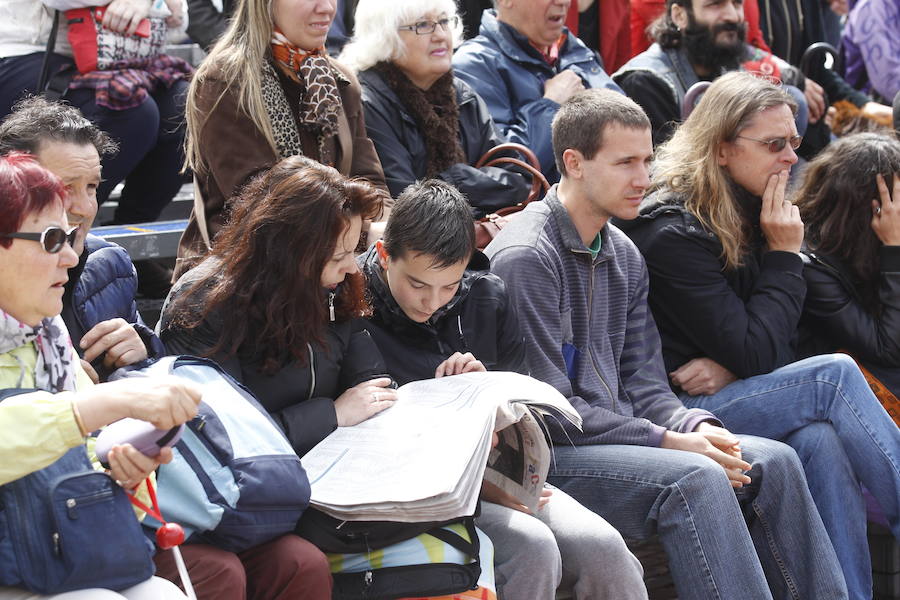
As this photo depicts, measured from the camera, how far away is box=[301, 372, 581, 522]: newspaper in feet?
9.33

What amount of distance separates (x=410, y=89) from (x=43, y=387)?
8.67 feet

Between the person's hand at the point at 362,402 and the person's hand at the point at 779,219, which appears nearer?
the person's hand at the point at 362,402

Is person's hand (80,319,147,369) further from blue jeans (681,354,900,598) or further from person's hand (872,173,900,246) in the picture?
person's hand (872,173,900,246)

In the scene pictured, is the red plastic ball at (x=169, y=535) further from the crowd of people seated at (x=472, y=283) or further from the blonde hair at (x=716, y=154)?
the blonde hair at (x=716, y=154)

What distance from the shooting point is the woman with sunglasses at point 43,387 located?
7.32 feet

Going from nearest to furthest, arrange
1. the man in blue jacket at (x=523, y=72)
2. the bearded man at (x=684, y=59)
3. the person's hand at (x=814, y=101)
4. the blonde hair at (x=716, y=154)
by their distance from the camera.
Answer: the blonde hair at (x=716, y=154), the man in blue jacket at (x=523, y=72), the bearded man at (x=684, y=59), the person's hand at (x=814, y=101)

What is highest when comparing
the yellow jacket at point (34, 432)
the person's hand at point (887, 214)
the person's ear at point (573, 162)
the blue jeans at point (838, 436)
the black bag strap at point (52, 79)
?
the black bag strap at point (52, 79)

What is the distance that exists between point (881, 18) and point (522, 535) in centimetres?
552

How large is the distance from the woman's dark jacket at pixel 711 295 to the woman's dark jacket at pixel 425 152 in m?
0.52

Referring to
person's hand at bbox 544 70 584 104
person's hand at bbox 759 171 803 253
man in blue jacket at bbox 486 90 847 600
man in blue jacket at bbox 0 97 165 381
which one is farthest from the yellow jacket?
person's hand at bbox 544 70 584 104

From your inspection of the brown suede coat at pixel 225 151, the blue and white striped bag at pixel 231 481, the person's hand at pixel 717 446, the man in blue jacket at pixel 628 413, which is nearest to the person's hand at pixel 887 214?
the man in blue jacket at pixel 628 413

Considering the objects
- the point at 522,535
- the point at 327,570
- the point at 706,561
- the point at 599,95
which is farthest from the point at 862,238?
the point at 327,570

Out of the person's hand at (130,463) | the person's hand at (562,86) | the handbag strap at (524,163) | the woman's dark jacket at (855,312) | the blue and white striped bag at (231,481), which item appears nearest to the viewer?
the person's hand at (130,463)

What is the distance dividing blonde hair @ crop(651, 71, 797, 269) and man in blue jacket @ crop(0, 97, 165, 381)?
7.03ft
